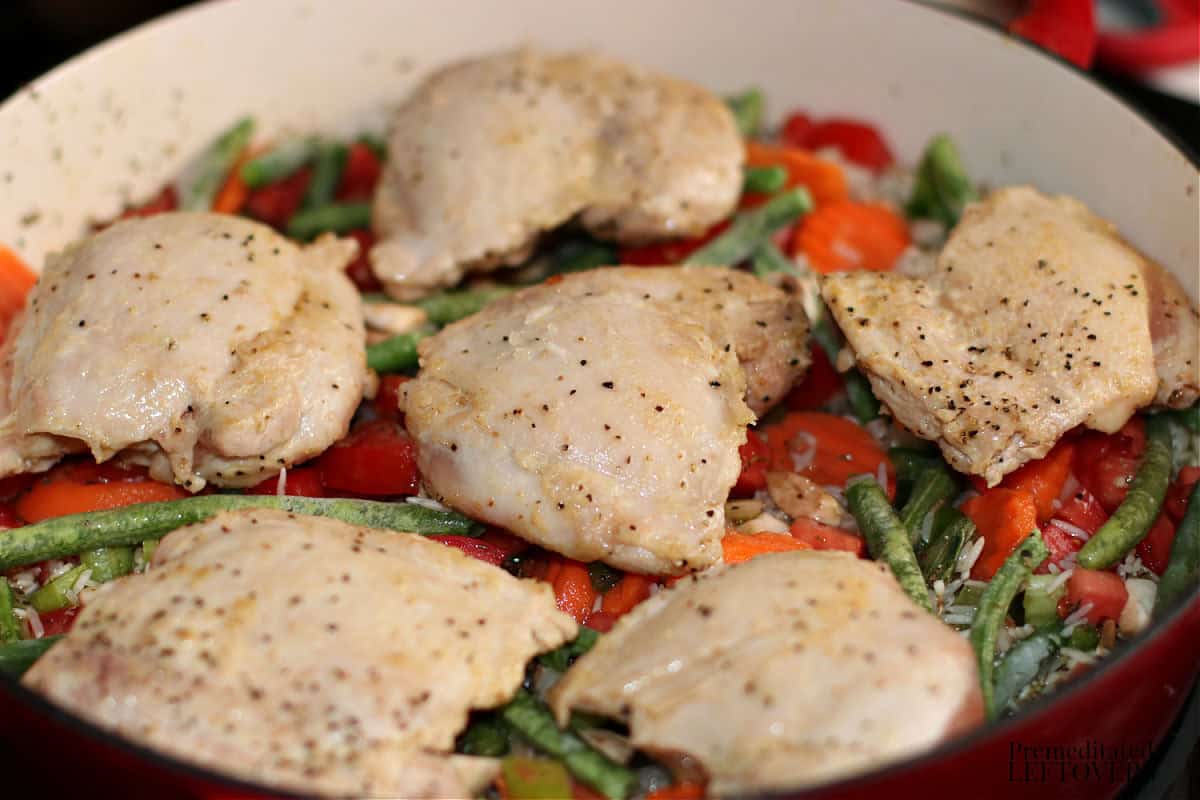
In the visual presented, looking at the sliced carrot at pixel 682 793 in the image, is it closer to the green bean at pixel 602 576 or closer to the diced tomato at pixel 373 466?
the green bean at pixel 602 576

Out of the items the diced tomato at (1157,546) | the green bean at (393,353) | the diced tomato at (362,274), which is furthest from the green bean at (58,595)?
the diced tomato at (1157,546)

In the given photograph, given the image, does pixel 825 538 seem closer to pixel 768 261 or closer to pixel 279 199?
pixel 768 261

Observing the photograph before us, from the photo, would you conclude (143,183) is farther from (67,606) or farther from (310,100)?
(67,606)

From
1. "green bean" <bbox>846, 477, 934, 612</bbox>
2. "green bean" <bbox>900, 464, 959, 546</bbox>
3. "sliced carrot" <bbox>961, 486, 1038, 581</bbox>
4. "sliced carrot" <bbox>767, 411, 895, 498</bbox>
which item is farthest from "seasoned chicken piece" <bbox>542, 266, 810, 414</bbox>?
"sliced carrot" <bbox>961, 486, 1038, 581</bbox>

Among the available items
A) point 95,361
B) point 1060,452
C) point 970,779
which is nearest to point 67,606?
point 95,361

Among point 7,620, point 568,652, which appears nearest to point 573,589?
point 568,652

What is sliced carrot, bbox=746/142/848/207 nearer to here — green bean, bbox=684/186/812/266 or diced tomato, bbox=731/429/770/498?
green bean, bbox=684/186/812/266

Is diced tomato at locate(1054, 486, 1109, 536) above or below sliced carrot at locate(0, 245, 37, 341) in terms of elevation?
below
